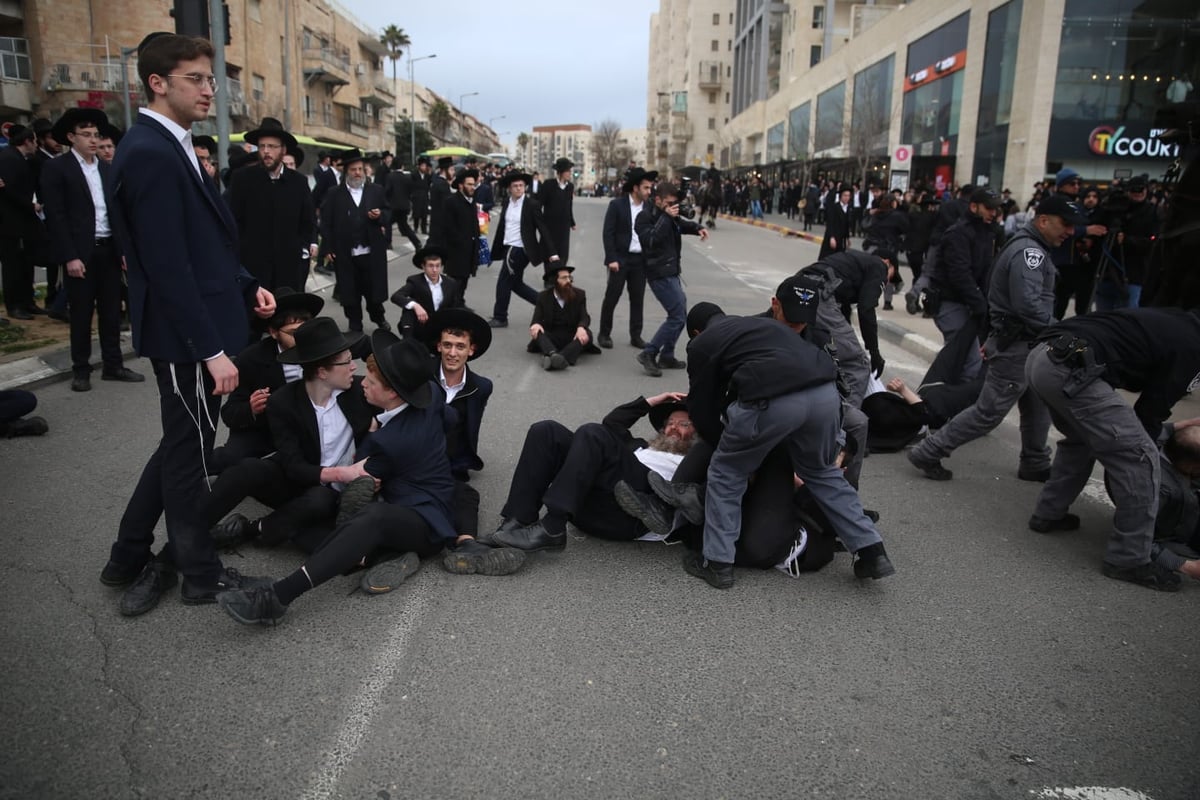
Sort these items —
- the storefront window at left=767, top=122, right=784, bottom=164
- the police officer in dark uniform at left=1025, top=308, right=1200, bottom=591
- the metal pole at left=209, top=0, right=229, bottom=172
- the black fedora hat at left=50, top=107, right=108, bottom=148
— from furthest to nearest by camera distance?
the storefront window at left=767, top=122, right=784, bottom=164 → the metal pole at left=209, top=0, right=229, bottom=172 → the black fedora hat at left=50, top=107, right=108, bottom=148 → the police officer in dark uniform at left=1025, top=308, right=1200, bottom=591

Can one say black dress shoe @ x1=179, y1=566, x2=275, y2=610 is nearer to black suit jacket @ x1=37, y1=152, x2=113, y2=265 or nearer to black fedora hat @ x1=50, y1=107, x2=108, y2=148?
black suit jacket @ x1=37, y1=152, x2=113, y2=265

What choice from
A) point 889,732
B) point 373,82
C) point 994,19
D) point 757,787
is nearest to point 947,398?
point 889,732

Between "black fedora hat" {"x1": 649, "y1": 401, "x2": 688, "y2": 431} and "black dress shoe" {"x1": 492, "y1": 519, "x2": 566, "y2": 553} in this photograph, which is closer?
"black dress shoe" {"x1": 492, "y1": 519, "x2": 566, "y2": 553}

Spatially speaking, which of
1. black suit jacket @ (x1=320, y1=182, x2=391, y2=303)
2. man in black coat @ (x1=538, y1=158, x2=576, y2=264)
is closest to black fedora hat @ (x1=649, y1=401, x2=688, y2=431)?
black suit jacket @ (x1=320, y1=182, x2=391, y2=303)

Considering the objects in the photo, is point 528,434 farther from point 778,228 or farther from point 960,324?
point 778,228

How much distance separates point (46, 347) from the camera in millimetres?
7750

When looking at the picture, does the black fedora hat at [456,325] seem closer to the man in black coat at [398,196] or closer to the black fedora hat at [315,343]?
the black fedora hat at [315,343]

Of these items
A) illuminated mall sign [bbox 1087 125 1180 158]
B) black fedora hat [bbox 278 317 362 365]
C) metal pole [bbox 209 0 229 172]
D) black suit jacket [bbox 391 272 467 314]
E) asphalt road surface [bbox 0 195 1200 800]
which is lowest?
asphalt road surface [bbox 0 195 1200 800]

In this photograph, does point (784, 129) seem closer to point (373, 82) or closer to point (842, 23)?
point (842, 23)

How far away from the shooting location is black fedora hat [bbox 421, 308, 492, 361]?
190 inches

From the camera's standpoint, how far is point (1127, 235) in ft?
28.6

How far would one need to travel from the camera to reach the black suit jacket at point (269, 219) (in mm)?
7152

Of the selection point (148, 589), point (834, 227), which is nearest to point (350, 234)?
point (148, 589)

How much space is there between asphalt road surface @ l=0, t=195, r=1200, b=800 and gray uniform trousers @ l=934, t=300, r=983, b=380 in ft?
7.29
